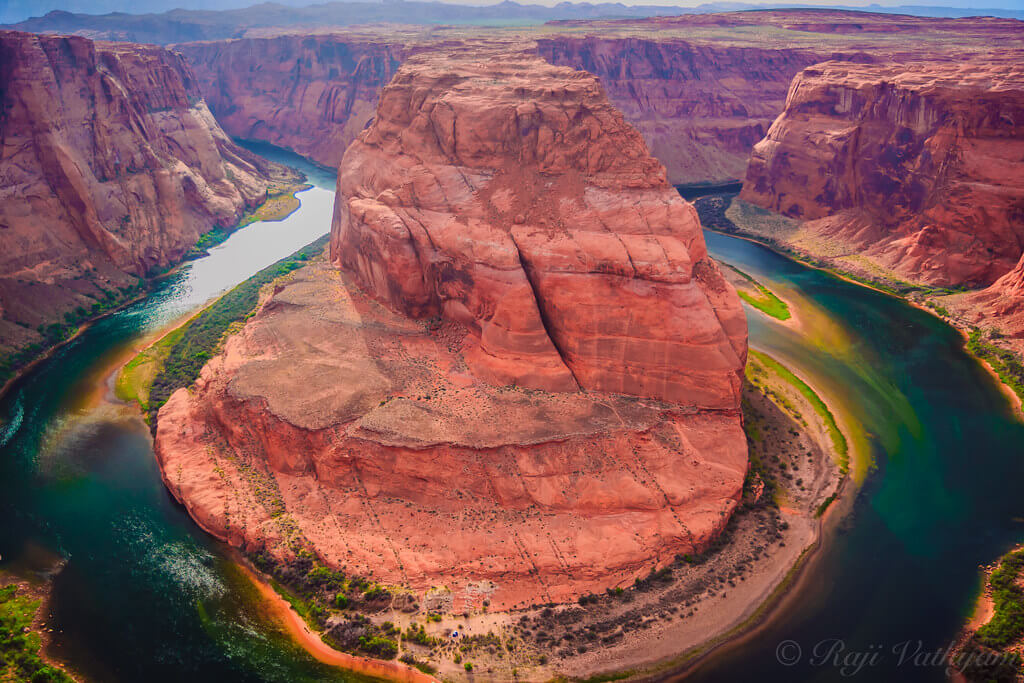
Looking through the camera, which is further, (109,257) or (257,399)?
(109,257)

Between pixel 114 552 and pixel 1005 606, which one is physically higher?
pixel 114 552

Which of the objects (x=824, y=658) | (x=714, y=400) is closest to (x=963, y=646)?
(x=824, y=658)

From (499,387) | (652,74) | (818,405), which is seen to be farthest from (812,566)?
(652,74)

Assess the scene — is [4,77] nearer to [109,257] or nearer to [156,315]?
[109,257]

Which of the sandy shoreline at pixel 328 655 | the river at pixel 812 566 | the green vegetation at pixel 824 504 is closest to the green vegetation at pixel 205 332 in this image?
the river at pixel 812 566

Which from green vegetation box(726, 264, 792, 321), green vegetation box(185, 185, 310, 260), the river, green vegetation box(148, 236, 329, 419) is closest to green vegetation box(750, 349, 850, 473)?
the river

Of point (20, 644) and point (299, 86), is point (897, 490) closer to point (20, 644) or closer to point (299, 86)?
point (20, 644)

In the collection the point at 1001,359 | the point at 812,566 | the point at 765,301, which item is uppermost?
the point at 765,301
